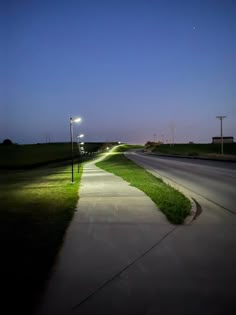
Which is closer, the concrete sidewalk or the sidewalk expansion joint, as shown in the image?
the sidewalk expansion joint

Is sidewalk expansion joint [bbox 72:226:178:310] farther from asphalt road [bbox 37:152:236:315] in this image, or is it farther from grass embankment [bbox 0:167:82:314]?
grass embankment [bbox 0:167:82:314]

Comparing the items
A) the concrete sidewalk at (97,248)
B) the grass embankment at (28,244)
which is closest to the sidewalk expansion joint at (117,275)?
the concrete sidewalk at (97,248)

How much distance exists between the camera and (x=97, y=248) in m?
6.88

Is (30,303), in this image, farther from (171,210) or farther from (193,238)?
(171,210)

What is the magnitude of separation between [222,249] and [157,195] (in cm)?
732

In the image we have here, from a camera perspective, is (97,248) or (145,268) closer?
(145,268)

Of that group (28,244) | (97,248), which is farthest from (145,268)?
(28,244)

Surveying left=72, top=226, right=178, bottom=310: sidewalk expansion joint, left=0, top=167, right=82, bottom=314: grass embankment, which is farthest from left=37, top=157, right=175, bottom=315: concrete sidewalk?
left=0, top=167, right=82, bottom=314: grass embankment

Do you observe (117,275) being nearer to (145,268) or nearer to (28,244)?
(145,268)

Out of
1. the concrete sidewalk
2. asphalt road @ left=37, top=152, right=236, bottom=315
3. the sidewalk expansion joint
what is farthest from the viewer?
the concrete sidewalk

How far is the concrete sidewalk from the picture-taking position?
4703mm

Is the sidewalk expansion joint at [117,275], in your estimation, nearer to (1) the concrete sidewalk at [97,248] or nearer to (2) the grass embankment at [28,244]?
(1) the concrete sidewalk at [97,248]

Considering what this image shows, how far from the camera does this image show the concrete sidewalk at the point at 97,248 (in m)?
4.70

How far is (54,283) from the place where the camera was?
5.12 meters
